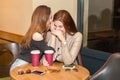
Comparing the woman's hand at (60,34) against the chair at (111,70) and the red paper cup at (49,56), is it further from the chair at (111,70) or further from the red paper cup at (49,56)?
the chair at (111,70)

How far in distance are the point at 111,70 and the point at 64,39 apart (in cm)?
65

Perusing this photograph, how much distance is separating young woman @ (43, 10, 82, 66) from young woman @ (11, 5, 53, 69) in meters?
0.13

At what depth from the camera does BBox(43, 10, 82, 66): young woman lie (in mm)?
2582

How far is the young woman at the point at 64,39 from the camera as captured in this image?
258 centimetres

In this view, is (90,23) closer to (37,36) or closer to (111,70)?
(37,36)

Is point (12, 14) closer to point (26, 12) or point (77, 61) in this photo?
point (26, 12)

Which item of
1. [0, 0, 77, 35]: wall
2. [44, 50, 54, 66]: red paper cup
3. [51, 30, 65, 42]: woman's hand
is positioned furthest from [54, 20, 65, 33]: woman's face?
[0, 0, 77, 35]: wall

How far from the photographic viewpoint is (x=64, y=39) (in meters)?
2.61

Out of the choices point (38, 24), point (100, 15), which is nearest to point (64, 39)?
point (38, 24)

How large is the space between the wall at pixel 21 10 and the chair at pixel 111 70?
5.64 ft

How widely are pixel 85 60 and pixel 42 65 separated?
1.43 m

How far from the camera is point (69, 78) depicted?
83.5 inches

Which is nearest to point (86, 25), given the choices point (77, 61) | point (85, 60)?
point (85, 60)

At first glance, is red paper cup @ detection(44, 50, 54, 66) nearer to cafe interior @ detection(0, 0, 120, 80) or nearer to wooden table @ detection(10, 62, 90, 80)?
wooden table @ detection(10, 62, 90, 80)
